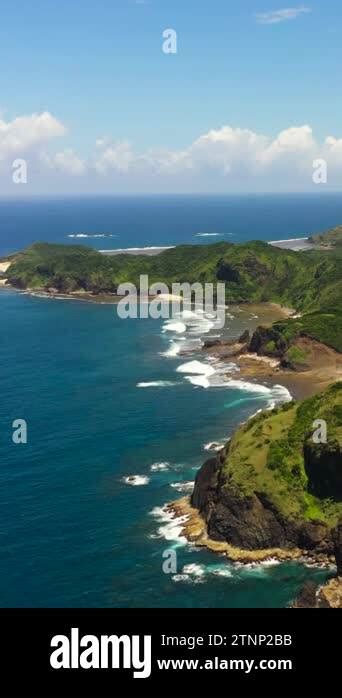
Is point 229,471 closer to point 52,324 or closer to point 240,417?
point 240,417

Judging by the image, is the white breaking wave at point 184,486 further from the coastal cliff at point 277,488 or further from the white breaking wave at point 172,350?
the white breaking wave at point 172,350

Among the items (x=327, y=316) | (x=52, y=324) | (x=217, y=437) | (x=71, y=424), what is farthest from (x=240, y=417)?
(x=52, y=324)

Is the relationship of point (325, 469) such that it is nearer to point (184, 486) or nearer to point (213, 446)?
point (184, 486)

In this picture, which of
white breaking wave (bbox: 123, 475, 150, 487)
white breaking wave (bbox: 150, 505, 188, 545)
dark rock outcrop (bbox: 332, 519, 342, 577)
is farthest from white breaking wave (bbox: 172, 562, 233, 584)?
white breaking wave (bbox: 123, 475, 150, 487)

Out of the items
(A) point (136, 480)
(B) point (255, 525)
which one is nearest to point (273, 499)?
(B) point (255, 525)

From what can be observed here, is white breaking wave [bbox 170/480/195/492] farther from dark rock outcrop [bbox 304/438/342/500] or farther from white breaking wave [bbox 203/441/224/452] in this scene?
dark rock outcrop [bbox 304/438/342/500]
